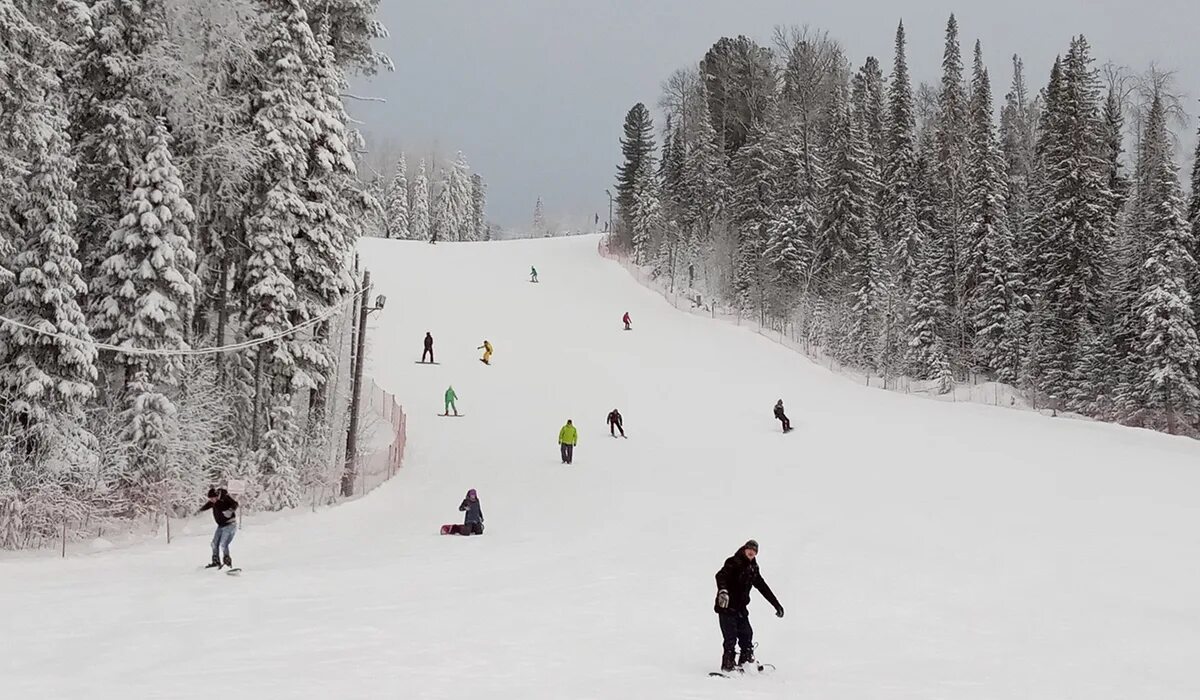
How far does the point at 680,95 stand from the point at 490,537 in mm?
84774

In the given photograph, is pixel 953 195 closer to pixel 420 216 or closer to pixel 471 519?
pixel 471 519

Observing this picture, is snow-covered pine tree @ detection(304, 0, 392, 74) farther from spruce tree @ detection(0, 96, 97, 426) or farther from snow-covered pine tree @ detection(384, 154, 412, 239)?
snow-covered pine tree @ detection(384, 154, 412, 239)

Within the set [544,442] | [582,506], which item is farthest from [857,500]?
[544,442]

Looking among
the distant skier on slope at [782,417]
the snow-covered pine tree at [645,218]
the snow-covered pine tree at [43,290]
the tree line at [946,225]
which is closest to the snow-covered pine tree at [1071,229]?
the tree line at [946,225]

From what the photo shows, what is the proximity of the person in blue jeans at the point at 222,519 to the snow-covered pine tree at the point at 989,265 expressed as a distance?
44.4 meters

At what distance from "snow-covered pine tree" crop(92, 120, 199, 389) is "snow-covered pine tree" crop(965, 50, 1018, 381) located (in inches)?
1683

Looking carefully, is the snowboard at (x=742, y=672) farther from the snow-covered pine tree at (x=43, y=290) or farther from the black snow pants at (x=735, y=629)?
the snow-covered pine tree at (x=43, y=290)

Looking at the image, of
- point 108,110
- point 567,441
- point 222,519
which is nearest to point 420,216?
point 567,441

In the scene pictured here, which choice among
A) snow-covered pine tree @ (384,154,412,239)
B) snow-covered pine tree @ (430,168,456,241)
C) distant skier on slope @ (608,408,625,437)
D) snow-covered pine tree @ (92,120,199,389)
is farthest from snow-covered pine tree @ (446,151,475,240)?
snow-covered pine tree @ (92,120,199,389)

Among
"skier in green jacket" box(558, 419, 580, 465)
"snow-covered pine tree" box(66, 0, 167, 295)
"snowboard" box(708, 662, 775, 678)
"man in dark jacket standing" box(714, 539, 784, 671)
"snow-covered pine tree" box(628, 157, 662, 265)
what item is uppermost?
"snow-covered pine tree" box(628, 157, 662, 265)

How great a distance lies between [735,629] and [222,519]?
9.10 metres

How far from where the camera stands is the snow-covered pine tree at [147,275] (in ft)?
64.5

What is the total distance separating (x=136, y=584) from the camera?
13.6 meters

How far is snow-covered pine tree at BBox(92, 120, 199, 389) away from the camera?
19.7m
